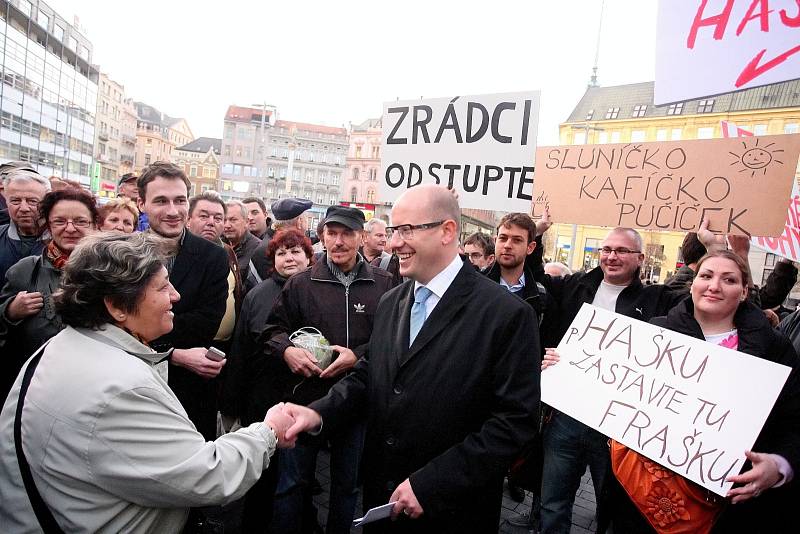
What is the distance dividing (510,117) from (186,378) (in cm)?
A: 300

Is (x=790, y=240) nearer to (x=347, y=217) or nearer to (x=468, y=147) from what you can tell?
(x=468, y=147)

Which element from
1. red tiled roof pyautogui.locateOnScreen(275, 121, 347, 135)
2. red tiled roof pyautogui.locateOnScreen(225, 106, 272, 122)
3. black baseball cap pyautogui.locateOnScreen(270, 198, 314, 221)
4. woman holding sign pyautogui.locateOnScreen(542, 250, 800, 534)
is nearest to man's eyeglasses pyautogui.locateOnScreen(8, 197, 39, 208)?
black baseball cap pyautogui.locateOnScreen(270, 198, 314, 221)

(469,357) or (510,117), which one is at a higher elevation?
(510,117)

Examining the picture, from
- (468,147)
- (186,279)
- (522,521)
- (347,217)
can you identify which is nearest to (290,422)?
(186,279)

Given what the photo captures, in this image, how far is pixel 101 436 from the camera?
149cm

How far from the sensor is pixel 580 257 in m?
53.8

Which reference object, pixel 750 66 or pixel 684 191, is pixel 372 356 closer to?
pixel 684 191

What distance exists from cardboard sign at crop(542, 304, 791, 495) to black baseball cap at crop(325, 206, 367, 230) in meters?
1.65

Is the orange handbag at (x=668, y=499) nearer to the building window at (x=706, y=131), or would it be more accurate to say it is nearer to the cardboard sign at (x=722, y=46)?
the cardboard sign at (x=722, y=46)

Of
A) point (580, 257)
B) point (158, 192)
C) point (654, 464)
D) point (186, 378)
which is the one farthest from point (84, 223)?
point (580, 257)

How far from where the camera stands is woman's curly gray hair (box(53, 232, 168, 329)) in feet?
5.56

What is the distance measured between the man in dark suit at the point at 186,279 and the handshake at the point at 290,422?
1094 millimetres

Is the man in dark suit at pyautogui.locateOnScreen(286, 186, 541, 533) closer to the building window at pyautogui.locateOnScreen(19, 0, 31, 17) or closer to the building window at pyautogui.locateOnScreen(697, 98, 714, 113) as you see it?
the building window at pyautogui.locateOnScreen(697, 98, 714, 113)

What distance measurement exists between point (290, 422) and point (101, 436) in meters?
0.82
